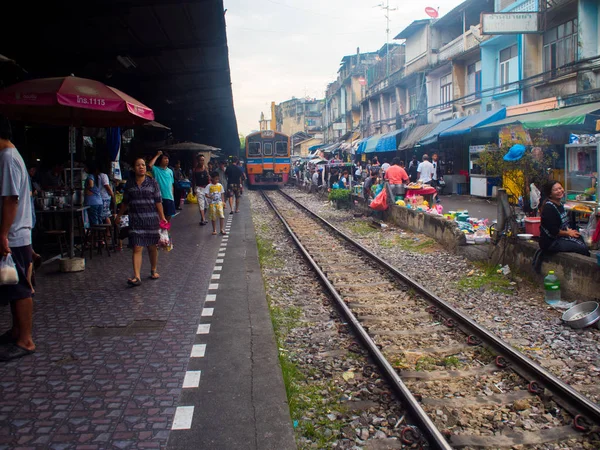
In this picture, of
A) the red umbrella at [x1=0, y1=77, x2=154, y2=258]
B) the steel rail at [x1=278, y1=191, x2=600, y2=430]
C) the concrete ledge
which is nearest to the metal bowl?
the concrete ledge

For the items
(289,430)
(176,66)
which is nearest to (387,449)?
(289,430)

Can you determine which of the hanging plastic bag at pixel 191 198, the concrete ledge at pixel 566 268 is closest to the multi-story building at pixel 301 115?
the hanging plastic bag at pixel 191 198

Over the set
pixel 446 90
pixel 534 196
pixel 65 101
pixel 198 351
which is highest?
pixel 446 90

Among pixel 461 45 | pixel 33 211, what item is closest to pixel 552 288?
pixel 33 211

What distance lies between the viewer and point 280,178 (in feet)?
110

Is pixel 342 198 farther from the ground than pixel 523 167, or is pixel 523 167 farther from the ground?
pixel 523 167

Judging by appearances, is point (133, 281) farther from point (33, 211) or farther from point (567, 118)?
point (567, 118)

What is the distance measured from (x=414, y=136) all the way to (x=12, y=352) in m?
22.5

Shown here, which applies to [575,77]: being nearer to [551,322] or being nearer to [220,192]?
[220,192]

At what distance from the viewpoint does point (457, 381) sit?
4664mm

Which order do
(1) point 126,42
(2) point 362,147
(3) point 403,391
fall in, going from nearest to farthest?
(3) point 403,391 < (1) point 126,42 < (2) point 362,147

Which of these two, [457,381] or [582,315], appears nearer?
[457,381]

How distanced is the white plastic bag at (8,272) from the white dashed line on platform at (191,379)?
1566 millimetres

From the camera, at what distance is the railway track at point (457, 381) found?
12.2 feet
